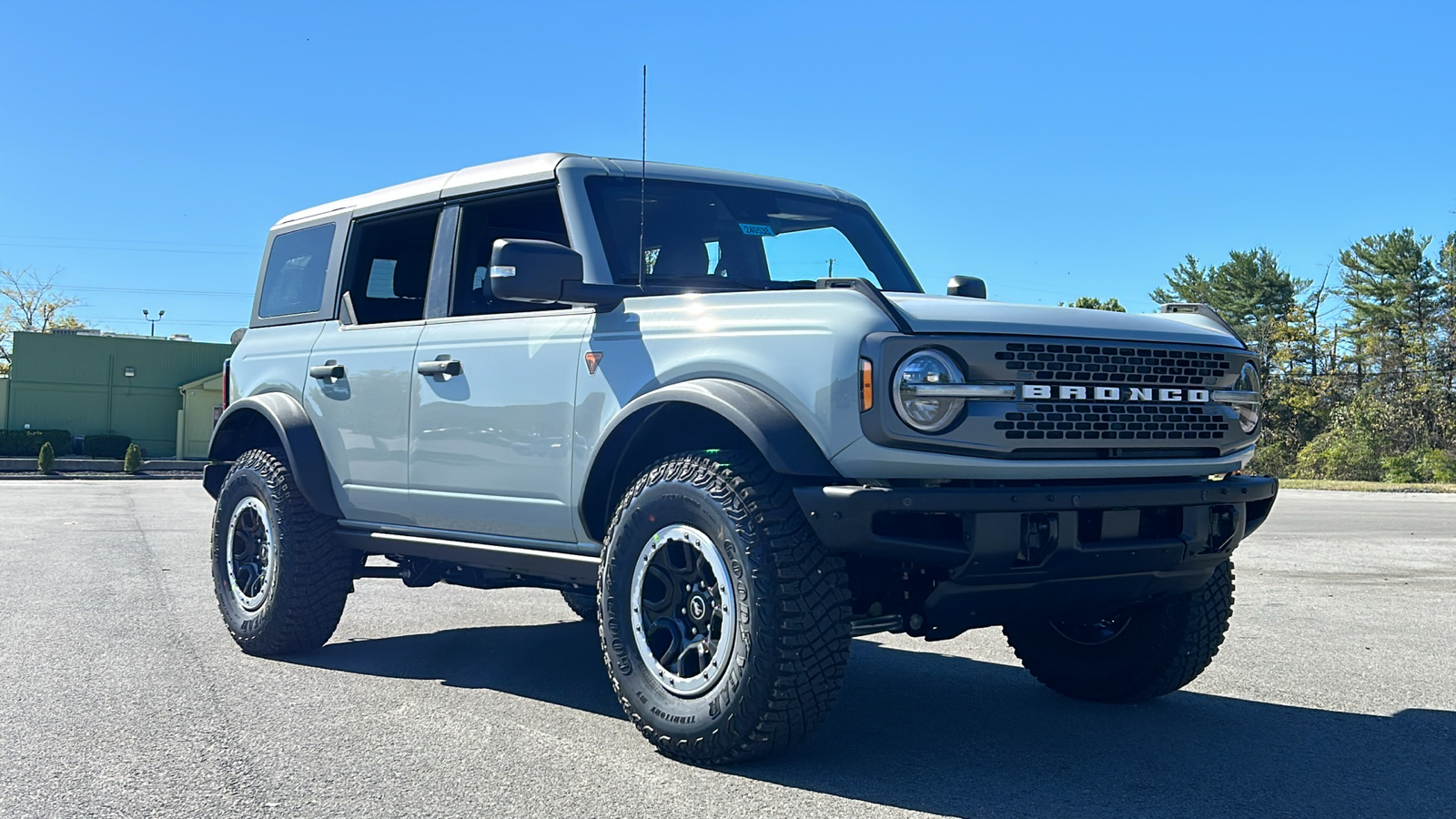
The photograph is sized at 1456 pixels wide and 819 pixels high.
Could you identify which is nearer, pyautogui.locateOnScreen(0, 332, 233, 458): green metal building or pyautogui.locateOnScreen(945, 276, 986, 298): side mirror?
pyautogui.locateOnScreen(945, 276, 986, 298): side mirror

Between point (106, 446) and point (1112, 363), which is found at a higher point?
point (1112, 363)

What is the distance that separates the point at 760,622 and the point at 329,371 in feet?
10.1

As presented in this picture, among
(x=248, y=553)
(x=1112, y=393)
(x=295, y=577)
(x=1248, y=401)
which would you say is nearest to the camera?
(x=1112, y=393)

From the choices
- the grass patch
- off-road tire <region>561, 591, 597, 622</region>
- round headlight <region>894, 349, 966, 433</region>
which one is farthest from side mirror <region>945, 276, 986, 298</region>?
the grass patch

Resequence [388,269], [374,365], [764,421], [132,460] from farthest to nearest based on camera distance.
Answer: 1. [132,460]
2. [388,269]
3. [374,365]
4. [764,421]

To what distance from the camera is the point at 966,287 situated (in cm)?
588

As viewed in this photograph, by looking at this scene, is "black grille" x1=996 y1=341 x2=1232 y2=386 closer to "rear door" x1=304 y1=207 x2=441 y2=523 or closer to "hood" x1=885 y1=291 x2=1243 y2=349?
"hood" x1=885 y1=291 x2=1243 y2=349

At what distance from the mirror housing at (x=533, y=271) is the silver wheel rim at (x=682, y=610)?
0.96m

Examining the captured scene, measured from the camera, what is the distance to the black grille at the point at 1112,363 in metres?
4.10

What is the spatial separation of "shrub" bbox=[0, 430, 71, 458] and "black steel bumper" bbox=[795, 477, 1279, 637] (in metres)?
51.0

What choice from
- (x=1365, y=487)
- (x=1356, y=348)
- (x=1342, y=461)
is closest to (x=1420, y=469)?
(x=1342, y=461)

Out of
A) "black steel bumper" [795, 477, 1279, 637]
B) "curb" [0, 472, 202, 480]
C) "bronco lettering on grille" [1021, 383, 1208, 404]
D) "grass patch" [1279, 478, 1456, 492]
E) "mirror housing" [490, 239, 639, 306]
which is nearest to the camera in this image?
"black steel bumper" [795, 477, 1279, 637]

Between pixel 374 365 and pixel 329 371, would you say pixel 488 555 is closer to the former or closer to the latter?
pixel 374 365

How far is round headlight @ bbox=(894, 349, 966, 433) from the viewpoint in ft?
12.9
